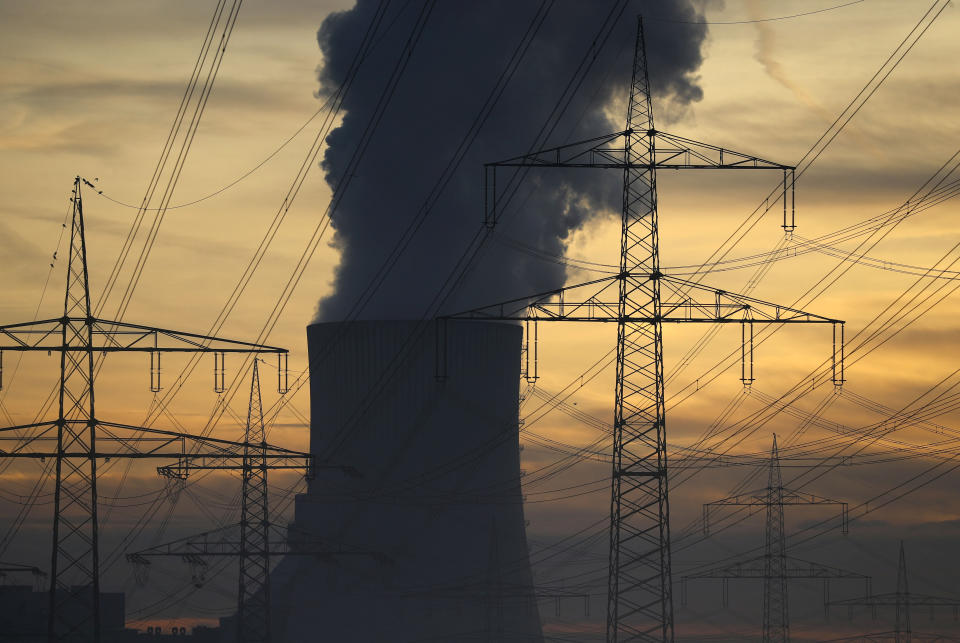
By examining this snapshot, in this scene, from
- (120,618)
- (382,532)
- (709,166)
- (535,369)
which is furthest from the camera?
(120,618)

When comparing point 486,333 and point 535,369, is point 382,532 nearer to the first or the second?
point 486,333

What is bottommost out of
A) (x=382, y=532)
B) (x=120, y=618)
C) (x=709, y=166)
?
(x=120, y=618)

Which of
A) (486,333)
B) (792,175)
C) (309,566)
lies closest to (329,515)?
(309,566)

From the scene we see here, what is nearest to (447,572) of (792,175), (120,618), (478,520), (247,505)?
(478,520)

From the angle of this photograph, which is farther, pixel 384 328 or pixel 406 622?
pixel 406 622

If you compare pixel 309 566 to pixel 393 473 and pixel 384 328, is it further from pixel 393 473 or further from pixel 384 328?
pixel 384 328

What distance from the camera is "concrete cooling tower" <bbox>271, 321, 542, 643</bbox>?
3709 centimetres

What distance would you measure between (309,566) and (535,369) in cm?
1444

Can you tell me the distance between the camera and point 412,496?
38.3 m

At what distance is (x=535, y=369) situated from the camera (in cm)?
2742

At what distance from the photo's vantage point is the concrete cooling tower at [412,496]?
122ft

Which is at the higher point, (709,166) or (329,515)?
(709,166)

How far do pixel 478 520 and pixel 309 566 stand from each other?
5071 millimetres

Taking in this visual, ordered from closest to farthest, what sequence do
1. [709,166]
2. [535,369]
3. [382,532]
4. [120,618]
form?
1. [709,166]
2. [535,369]
3. [382,532]
4. [120,618]
